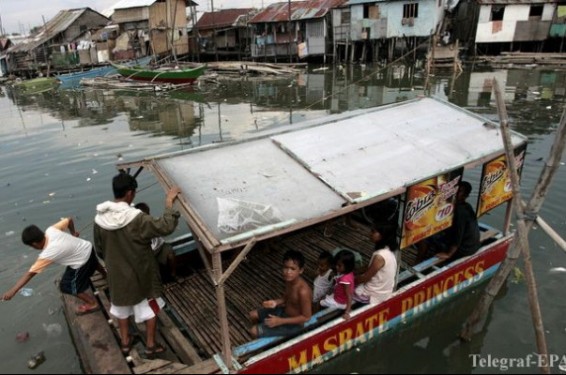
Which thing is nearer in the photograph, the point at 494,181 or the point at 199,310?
the point at 199,310

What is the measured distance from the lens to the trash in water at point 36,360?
5136 mm

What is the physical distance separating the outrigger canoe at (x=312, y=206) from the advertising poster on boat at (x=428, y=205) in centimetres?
2

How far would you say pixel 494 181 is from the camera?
18.6ft

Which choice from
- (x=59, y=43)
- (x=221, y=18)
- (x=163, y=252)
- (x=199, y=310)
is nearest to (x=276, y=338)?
(x=199, y=310)

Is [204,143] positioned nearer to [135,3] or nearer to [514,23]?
[514,23]

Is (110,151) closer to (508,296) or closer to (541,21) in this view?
(508,296)

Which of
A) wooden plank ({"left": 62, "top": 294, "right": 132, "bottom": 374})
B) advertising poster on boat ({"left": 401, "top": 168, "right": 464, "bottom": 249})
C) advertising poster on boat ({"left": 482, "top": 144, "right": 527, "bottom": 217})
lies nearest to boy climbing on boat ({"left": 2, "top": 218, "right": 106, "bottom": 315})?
wooden plank ({"left": 62, "top": 294, "right": 132, "bottom": 374})

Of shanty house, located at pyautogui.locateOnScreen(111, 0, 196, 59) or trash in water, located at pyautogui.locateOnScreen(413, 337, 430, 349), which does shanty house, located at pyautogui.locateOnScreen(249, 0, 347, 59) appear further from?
trash in water, located at pyautogui.locateOnScreen(413, 337, 430, 349)

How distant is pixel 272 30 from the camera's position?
37.9 meters

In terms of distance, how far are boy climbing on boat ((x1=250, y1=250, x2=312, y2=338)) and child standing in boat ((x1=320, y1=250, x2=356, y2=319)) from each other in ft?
1.43

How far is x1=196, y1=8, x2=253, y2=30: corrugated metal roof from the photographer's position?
4044 cm

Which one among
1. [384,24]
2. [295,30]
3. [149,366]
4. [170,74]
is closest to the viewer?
[149,366]

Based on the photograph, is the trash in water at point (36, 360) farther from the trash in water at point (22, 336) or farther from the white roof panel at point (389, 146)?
the white roof panel at point (389, 146)

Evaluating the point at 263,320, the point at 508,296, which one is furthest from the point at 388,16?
the point at 263,320
